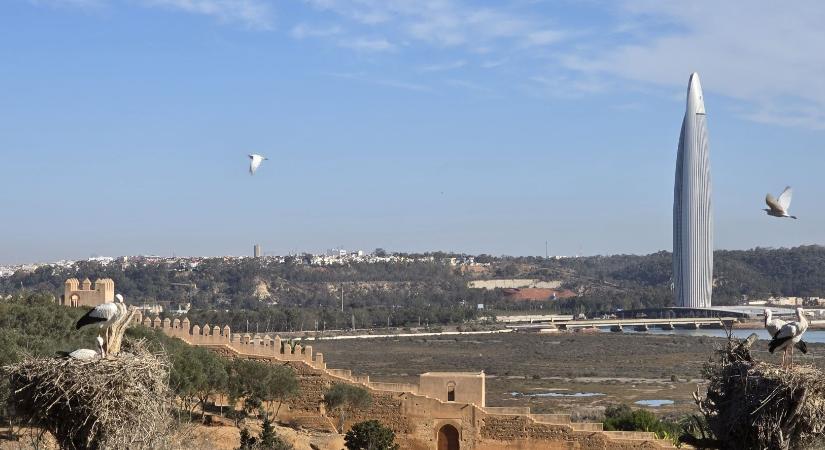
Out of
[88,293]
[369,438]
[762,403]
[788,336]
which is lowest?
[369,438]

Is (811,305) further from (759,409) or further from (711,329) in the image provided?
(759,409)

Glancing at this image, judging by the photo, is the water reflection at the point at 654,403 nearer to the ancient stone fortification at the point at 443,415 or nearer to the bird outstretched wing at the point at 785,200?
the ancient stone fortification at the point at 443,415

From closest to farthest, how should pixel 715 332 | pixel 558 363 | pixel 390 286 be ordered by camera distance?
pixel 558 363 → pixel 715 332 → pixel 390 286

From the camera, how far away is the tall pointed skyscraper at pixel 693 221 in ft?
407

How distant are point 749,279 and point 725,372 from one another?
147 metres

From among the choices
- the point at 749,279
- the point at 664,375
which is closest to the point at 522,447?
the point at 664,375

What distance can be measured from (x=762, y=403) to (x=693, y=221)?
391 ft

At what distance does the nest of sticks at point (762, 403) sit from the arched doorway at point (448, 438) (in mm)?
13956

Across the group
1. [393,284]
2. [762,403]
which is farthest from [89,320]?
[393,284]

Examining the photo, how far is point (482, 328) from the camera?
9625 cm

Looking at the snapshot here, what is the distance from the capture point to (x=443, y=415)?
25188mm

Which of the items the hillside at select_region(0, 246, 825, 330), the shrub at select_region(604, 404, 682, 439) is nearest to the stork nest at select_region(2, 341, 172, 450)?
the shrub at select_region(604, 404, 682, 439)

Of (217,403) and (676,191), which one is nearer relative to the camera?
(217,403)

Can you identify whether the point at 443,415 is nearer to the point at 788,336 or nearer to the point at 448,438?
the point at 448,438
